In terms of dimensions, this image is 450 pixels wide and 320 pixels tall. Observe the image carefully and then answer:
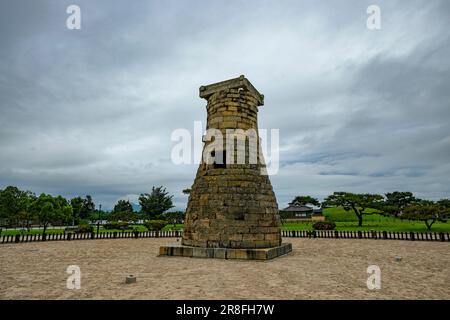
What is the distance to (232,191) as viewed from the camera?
11719 millimetres

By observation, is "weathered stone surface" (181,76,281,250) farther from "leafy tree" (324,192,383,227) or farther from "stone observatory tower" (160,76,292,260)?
"leafy tree" (324,192,383,227)

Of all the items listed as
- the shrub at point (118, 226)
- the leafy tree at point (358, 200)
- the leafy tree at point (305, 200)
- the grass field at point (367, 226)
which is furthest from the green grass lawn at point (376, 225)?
the shrub at point (118, 226)

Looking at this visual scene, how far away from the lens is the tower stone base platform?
10359mm

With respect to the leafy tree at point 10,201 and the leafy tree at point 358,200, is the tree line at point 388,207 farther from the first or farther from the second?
the leafy tree at point 10,201

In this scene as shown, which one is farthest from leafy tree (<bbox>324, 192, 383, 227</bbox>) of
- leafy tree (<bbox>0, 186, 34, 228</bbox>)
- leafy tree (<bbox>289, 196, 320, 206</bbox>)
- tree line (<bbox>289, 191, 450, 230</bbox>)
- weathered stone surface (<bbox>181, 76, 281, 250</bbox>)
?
leafy tree (<bbox>0, 186, 34, 228</bbox>)

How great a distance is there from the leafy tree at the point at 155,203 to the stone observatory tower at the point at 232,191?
115ft

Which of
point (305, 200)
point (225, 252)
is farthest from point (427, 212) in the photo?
point (305, 200)

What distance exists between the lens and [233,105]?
1291 centimetres

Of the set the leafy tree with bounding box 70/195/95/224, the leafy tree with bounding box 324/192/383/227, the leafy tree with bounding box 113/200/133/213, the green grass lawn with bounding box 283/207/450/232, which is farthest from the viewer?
the leafy tree with bounding box 113/200/133/213

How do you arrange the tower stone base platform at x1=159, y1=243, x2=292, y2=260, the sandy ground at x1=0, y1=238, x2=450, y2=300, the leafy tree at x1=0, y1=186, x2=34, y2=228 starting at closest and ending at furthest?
1. the sandy ground at x1=0, y1=238, x2=450, y2=300
2. the tower stone base platform at x1=159, y1=243, x2=292, y2=260
3. the leafy tree at x1=0, y1=186, x2=34, y2=228

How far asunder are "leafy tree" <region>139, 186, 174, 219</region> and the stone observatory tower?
35.2 meters

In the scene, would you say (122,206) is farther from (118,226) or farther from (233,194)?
(233,194)
